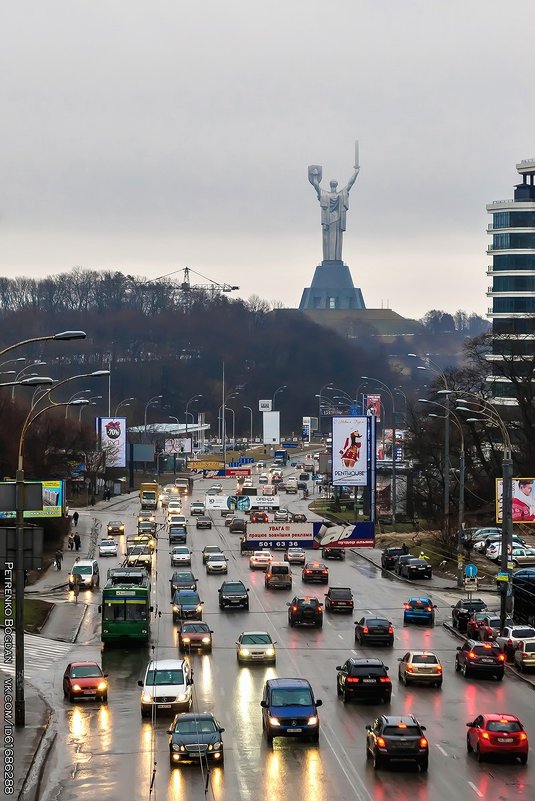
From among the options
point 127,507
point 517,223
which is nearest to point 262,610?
point 127,507

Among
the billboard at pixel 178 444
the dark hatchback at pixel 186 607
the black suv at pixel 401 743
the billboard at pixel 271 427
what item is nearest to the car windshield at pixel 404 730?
the black suv at pixel 401 743

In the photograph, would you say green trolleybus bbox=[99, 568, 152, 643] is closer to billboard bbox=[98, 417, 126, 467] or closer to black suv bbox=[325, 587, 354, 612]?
black suv bbox=[325, 587, 354, 612]

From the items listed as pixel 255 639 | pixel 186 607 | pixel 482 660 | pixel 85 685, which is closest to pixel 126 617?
pixel 255 639

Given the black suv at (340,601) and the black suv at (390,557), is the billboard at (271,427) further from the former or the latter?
the black suv at (340,601)

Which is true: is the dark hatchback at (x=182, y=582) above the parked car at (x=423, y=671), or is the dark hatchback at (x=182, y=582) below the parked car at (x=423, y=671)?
below

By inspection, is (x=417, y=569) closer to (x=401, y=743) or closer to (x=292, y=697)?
(x=292, y=697)

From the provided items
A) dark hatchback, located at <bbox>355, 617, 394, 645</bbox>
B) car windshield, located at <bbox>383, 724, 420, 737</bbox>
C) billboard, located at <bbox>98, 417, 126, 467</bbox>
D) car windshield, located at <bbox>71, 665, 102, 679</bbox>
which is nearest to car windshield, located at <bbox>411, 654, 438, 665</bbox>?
dark hatchback, located at <bbox>355, 617, 394, 645</bbox>
